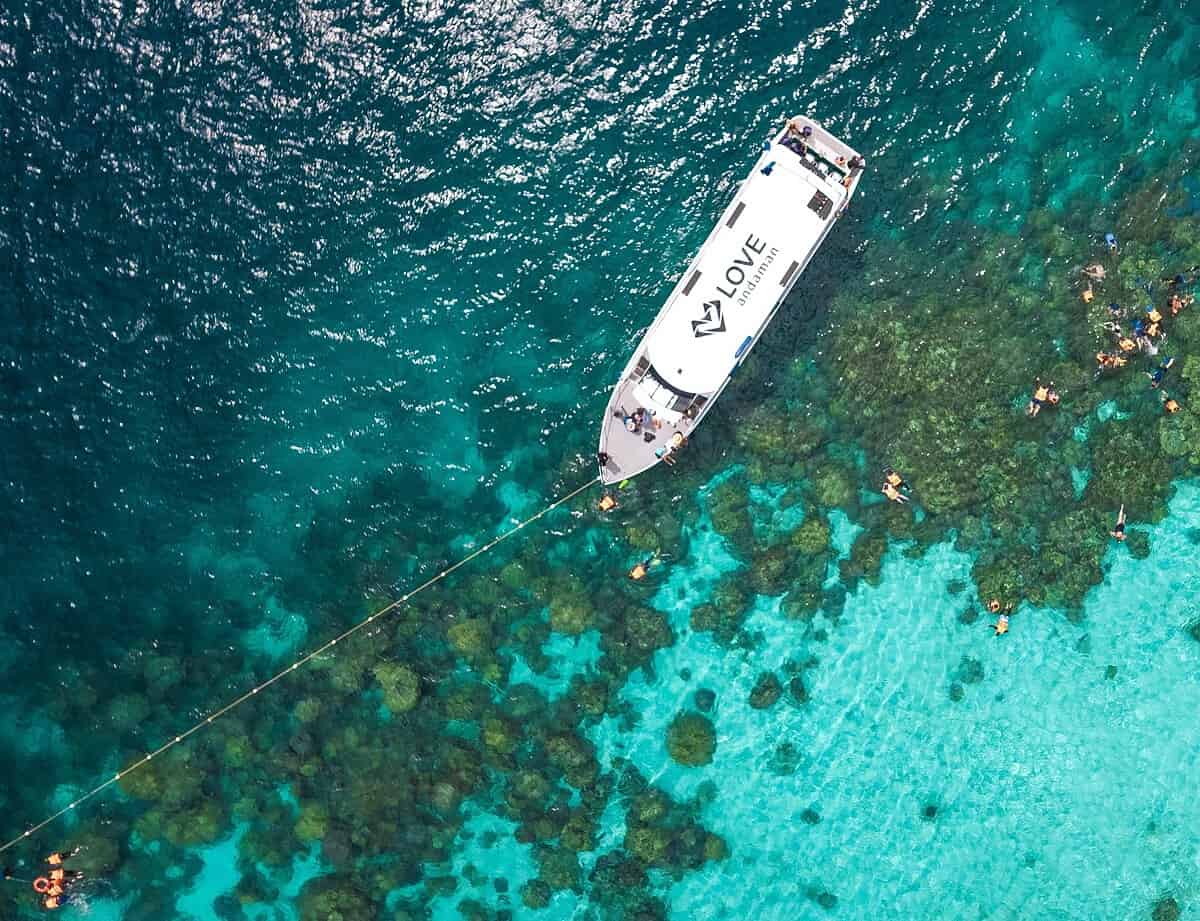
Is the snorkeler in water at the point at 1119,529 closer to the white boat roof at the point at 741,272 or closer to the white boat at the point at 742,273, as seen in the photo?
the white boat at the point at 742,273

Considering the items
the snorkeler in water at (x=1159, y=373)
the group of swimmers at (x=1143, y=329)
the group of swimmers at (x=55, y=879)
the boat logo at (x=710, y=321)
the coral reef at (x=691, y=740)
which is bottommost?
the coral reef at (x=691, y=740)

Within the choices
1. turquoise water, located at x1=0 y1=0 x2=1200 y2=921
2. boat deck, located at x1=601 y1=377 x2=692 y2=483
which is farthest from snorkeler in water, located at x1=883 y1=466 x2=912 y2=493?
boat deck, located at x1=601 y1=377 x2=692 y2=483

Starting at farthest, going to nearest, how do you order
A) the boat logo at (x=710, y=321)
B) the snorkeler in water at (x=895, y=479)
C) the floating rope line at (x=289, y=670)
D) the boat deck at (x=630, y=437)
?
the floating rope line at (x=289, y=670) → the snorkeler in water at (x=895, y=479) → the boat deck at (x=630, y=437) → the boat logo at (x=710, y=321)

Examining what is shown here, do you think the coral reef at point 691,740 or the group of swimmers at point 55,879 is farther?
the group of swimmers at point 55,879

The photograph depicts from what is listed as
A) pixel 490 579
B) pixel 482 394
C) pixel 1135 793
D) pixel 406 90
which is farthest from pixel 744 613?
pixel 406 90

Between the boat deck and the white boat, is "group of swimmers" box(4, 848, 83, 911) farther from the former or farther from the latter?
the white boat

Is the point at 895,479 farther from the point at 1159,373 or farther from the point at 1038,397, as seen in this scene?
the point at 1159,373

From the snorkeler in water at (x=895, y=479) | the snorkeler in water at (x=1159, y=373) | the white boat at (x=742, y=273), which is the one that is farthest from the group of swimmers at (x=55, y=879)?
the snorkeler in water at (x=1159, y=373)
